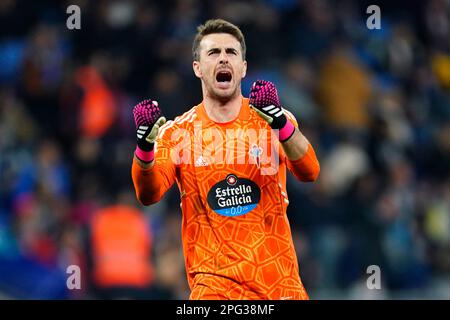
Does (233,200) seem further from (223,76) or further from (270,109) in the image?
(223,76)

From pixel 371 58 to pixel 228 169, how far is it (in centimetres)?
885

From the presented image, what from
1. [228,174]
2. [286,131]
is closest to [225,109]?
[228,174]

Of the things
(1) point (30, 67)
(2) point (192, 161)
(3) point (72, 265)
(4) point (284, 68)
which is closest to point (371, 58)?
(4) point (284, 68)

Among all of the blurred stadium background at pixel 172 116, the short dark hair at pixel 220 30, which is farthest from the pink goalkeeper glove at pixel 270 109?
the blurred stadium background at pixel 172 116

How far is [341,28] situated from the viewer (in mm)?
15359

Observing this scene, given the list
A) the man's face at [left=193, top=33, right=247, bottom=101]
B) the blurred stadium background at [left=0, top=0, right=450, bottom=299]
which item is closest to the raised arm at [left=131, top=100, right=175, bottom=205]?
the man's face at [left=193, top=33, right=247, bottom=101]

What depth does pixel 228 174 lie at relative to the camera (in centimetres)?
699

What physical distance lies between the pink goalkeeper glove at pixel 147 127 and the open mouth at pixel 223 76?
1.64 ft

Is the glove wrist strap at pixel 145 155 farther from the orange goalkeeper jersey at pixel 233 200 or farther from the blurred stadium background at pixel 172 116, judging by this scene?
the blurred stadium background at pixel 172 116

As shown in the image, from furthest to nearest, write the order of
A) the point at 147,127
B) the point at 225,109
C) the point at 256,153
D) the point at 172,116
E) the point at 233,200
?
the point at 172,116 < the point at 225,109 < the point at 256,153 < the point at 233,200 < the point at 147,127

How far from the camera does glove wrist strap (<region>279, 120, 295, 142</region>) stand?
22.2 ft

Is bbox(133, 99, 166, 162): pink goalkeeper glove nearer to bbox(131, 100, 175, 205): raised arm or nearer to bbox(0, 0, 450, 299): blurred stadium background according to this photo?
bbox(131, 100, 175, 205): raised arm

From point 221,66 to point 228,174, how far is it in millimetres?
661

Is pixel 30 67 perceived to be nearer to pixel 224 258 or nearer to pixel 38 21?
pixel 38 21
